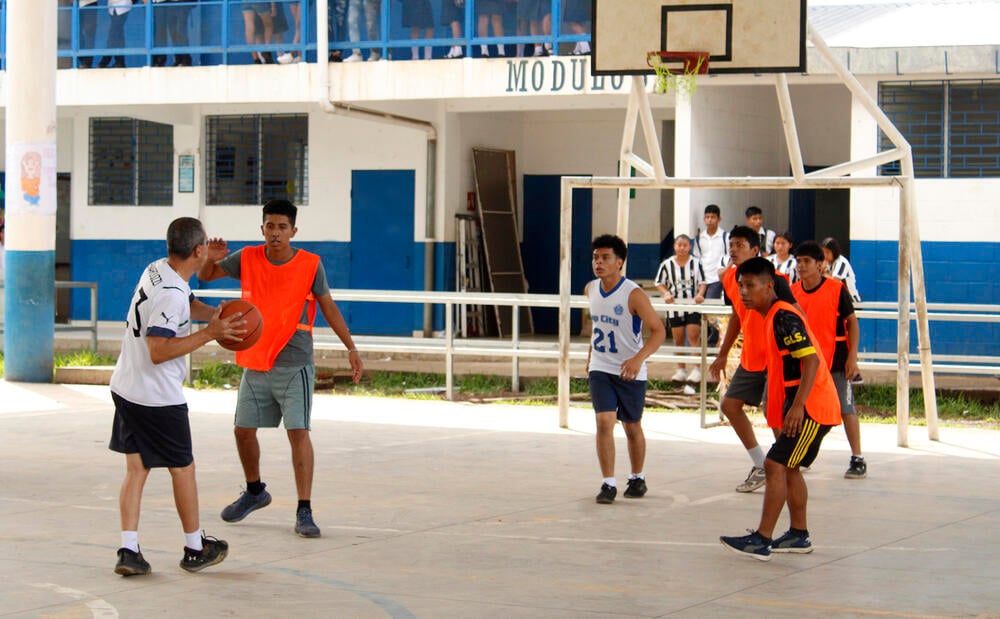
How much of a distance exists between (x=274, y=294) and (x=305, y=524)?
1299 mm

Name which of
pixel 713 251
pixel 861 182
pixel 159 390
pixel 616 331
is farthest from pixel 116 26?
A: pixel 159 390

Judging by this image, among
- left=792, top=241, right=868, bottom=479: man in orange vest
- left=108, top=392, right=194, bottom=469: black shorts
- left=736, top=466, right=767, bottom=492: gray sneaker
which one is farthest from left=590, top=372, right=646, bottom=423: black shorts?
left=108, top=392, right=194, bottom=469: black shorts

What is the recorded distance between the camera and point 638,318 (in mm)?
9656

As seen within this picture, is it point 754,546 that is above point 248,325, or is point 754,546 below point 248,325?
below

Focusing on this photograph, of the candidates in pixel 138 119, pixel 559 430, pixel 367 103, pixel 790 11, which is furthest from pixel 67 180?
pixel 790 11

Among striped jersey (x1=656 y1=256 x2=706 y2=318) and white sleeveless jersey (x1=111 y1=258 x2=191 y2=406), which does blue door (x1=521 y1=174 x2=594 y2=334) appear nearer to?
striped jersey (x1=656 y1=256 x2=706 y2=318)

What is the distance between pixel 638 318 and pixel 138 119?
1475 centimetres

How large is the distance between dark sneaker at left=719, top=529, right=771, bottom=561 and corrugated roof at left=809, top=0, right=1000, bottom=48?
10.5m

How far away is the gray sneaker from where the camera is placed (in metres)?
10.1

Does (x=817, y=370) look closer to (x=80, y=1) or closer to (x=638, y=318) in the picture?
(x=638, y=318)

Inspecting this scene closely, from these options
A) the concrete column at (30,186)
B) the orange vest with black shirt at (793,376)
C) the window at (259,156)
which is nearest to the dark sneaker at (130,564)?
the orange vest with black shirt at (793,376)

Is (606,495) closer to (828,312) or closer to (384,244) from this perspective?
(828,312)

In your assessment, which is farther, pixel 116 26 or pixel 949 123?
pixel 116 26

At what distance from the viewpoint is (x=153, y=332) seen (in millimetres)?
6910
